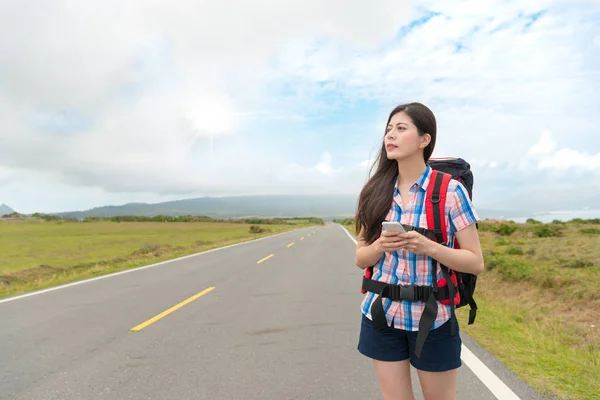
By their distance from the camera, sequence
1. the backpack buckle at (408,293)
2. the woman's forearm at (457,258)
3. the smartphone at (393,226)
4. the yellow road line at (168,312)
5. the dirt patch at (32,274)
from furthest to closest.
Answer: the dirt patch at (32,274)
the yellow road line at (168,312)
the backpack buckle at (408,293)
the woman's forearm at (457,258)
the smartphone at (393,226)

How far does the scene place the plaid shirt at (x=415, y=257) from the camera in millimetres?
1912

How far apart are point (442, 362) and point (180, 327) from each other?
4904 millimetres

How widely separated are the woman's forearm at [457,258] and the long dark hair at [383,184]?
34 centimetres

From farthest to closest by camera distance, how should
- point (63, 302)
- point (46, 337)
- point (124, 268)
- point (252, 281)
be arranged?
Answer: point (124, 268)
point (252, 281)
point (63, 302)
point (46, 337)

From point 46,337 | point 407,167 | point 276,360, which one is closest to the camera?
point 407,167

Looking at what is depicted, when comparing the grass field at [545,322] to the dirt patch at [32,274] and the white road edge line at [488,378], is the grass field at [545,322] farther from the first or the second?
the dirt patch at [32,274]

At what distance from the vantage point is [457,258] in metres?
1.87

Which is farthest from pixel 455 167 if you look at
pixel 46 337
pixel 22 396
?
pixel 46 337

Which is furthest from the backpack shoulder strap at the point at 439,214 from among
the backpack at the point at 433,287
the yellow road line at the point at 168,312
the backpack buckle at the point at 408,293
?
the yellow road line at the point at 168,312

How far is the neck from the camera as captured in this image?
2061 millimetres

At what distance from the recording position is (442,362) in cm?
193

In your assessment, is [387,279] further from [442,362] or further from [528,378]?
[528,378]

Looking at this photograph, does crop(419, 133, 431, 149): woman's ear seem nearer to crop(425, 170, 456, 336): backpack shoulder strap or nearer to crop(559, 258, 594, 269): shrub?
crop(425, 170, 456, 336): backpack shoulder strap

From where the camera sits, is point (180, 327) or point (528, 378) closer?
point (528, 378)
